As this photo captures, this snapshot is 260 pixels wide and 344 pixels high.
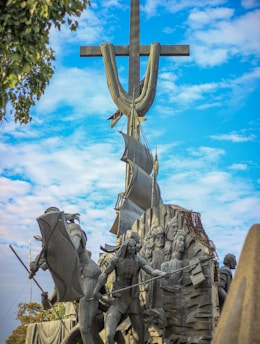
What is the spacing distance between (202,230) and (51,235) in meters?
2.93

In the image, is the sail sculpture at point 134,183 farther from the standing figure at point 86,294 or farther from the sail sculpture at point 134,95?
the standing figure at point 86,294

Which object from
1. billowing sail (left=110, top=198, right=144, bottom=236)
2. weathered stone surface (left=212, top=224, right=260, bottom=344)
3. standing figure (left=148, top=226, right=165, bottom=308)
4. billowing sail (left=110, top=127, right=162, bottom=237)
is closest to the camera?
weathered stone surface (left=212, top=224, right=260, bottom=344)

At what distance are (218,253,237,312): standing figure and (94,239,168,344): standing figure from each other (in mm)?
1754

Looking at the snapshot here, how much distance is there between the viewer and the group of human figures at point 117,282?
10.6 meters

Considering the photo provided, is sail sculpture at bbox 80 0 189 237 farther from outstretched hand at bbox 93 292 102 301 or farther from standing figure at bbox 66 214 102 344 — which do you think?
outstretched hand at bbox 93 292 102 301

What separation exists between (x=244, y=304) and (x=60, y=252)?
599 centimetres

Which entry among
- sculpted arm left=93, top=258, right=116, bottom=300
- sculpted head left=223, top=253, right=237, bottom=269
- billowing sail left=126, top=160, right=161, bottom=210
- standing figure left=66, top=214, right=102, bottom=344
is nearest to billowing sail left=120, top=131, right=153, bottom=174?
billowing sail left=126, top=160, right=161, bottom=210

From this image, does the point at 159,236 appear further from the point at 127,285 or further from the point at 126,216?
the point at 126,216

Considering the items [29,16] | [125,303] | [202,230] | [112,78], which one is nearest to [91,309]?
[125,303]

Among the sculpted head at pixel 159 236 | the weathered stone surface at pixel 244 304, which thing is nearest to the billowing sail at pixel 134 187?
the sculpted head at pixel 159 236

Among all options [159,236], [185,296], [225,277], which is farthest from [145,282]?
[225,277]

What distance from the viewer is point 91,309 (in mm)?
10781

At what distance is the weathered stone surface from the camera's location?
4527 mm

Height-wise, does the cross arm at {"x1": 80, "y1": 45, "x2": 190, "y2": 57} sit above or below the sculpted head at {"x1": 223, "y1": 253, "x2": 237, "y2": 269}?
above
